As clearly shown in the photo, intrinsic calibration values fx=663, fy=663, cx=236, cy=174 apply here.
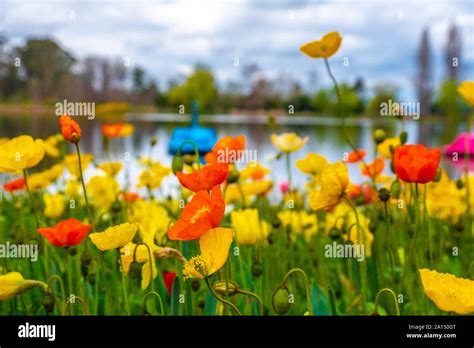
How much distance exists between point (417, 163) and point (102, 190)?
83 centimetres

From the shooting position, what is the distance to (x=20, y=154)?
0.93 m

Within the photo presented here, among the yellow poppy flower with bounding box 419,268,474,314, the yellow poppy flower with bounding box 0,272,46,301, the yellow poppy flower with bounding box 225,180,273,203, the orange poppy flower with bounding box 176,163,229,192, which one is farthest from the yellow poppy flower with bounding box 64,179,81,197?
the yellow poppy flower with bounding box 419,268,474,314

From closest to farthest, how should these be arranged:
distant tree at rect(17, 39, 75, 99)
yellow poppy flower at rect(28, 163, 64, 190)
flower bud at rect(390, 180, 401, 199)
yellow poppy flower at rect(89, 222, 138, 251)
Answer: yellow poppy flower at rect(89, 222, 138, 251) → flower bud at rect(390, 180, 401, 199) → yellow poppy flower at rect(28, 163, 64, 190) → distant tree at rect(17, 39, 75, 99)

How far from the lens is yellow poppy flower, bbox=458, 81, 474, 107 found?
0.99m

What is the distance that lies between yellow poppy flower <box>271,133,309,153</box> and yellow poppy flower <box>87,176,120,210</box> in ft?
1.19

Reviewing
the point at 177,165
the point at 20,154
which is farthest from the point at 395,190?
the point at 20,154

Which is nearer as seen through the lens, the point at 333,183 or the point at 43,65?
the point at 333,183

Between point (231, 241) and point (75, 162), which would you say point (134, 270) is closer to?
point (231, 241)

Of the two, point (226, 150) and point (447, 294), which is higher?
point (226, 150)

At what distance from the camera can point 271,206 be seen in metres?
1.85

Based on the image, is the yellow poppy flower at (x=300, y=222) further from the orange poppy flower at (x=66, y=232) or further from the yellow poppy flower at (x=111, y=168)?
the orange poppy flower at (x=66, y=232)

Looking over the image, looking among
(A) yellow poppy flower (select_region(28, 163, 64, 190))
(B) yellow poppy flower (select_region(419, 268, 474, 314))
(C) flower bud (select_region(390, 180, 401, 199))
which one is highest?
(A) yellow poppy flower (select_region(28, 163, 64, 190))

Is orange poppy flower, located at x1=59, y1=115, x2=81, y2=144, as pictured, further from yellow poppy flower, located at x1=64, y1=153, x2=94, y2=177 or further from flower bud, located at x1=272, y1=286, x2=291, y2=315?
yellow poppy flower, located at x1=64, y1=153, x2=94, y2=177
